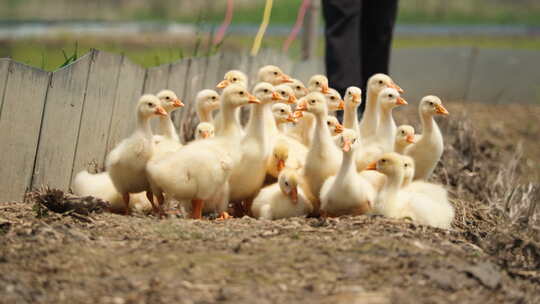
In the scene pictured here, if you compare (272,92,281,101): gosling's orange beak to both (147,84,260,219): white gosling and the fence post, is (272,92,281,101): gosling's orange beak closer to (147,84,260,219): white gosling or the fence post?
(147,84,260,219): white gosling

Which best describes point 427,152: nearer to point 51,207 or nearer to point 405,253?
point 405,253

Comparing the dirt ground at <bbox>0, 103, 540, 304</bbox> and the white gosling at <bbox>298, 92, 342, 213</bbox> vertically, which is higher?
the white gosling at <bbox>298, 92, 342, 213</bbox>

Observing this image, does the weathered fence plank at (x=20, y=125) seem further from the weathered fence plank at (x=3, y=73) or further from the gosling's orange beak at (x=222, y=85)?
the gosling's orange beak at (x=222, y=85)

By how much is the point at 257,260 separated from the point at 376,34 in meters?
5.19

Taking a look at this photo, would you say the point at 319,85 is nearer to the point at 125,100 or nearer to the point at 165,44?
the point at 125,100

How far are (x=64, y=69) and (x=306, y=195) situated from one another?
1734mm

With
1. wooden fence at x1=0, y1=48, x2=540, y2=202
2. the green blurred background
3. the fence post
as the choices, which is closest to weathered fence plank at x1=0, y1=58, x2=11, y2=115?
wooden fence at x1=0, y1=48, x2=540, y2=202

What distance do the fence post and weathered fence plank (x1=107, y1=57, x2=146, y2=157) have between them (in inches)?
203

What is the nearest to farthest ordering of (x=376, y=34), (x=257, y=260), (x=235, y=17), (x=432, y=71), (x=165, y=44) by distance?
(x=257, y=260)
(x=376, y=34)
(x=432, y=71)
(x=165, y=44)
(x=235, y=17)

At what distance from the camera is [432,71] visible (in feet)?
43.9

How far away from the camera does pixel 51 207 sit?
5414 millimetres

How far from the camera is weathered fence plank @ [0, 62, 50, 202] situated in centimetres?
579

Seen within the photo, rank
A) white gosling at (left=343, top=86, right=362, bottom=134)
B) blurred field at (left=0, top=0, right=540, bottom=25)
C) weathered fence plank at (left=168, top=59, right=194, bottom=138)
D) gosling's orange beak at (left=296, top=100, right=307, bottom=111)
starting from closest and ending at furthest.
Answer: gosling's orange beak at (left=296, top=100, right=307, bottom=111) < white gosling at (left=343, top=86, right=362, bottom=134) < weathered fence plank at (left=168, top=59, right=194, bottom=138) < blurred field at (left=0, top=0, right=540, bottom=25)

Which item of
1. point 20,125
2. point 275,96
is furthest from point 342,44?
point 20,125
